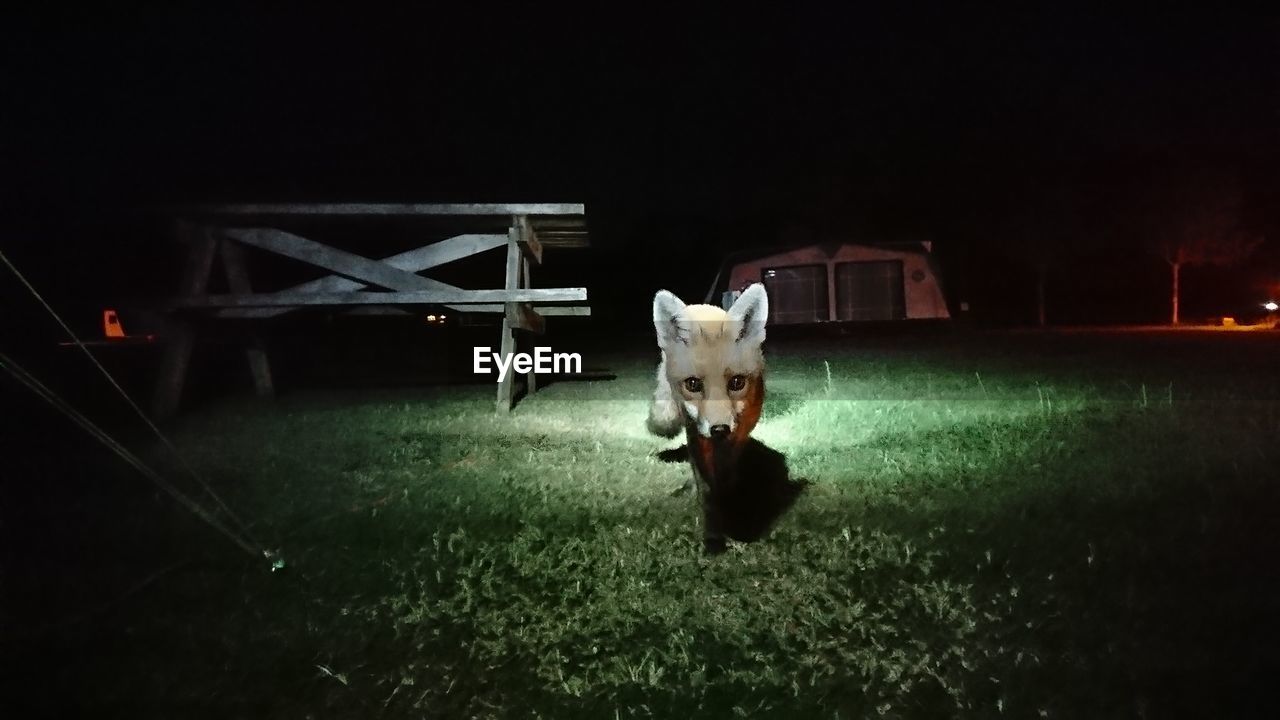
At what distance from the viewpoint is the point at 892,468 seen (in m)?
6.82

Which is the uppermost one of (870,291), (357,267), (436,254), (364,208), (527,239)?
(364,208)

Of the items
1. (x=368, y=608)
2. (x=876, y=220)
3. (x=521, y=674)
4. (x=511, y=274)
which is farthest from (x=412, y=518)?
(x=876, y=220)

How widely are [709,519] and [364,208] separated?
22.0 feet

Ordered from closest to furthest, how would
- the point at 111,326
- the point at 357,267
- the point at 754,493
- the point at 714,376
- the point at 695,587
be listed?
1. the point at 695,587
2. the point at 714,376
3. the point at 754,493
4. the point at 357,267
5. the point at 111,326

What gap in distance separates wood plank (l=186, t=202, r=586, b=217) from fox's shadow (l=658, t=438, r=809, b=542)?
439 cm

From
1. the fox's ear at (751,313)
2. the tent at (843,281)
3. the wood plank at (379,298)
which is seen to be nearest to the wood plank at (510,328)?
the wood plank at (379,298)

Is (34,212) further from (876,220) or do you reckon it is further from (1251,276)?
(1251,276)

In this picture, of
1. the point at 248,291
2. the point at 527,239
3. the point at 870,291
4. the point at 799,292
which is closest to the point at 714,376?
the point at 527,239

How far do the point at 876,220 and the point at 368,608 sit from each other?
3605 centimetres

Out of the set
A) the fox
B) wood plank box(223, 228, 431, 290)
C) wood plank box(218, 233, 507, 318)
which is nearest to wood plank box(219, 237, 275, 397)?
wood plank box(218, 233, 507, 318)

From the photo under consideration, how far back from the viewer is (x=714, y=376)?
5094 millimetres

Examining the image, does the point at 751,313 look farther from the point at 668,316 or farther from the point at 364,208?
the point at 364,208

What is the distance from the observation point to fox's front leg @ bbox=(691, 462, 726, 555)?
5082mm

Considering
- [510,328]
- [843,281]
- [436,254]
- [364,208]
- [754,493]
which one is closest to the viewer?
[754,493]
